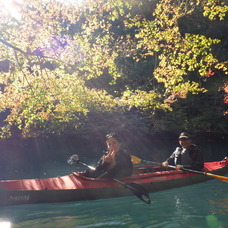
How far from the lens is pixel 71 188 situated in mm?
5668

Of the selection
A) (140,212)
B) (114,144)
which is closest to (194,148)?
(114,144)

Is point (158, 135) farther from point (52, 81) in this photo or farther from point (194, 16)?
point (52, 81)

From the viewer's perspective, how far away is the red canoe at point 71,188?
539cm

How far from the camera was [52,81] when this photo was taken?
914cm

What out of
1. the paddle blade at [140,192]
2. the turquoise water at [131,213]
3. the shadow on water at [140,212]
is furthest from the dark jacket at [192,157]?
the paddle blade at [140,192]

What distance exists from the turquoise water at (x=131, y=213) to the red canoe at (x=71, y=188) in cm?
15

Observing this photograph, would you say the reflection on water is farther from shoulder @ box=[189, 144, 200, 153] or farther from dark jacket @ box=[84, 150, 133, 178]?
shoulder @ box=[189, 144, 200, 153]

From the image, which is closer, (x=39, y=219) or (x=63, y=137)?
(x=39, y=219)

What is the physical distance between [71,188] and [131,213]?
1.57 m

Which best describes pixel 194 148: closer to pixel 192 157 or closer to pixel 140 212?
pixel 192 157

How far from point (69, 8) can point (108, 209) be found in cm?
666

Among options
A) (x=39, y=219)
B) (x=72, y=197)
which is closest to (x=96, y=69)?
(x=72, y=197)

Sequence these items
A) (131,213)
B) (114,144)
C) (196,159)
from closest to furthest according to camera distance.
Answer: (131,213) < (114,144) < (196,159)

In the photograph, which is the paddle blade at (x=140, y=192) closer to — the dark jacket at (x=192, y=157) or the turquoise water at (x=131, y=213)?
the turquoise water at (x=131, y=213)
